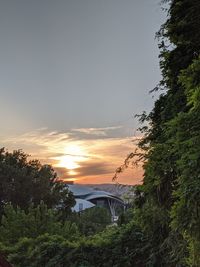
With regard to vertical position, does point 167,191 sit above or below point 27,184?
below

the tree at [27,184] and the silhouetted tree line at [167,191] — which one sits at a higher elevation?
the tree at [27,184]

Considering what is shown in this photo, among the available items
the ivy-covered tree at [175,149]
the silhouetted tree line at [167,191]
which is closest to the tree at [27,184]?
the silhouetted tree line at [167,191]

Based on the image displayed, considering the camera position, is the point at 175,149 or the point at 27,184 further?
the point at 27,184

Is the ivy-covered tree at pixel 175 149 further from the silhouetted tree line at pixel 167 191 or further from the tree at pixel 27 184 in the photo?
the tree at pixel 27 184

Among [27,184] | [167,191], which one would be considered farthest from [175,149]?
[27,184]

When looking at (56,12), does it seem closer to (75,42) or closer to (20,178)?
(75,42)

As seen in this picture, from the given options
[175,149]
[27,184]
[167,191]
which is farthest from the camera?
[27,184]

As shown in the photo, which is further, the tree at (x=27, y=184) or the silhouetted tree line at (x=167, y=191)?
the tree at (x=27, y=184)

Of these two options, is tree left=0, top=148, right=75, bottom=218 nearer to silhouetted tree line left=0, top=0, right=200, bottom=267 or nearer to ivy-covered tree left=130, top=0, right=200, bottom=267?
silhouetted tree line left=0, top=0, right=200, bottom=267

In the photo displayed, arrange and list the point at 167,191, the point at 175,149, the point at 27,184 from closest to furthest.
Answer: the point at 175,149 → the point at 167,191 → the point at 27,184

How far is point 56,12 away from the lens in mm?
14266

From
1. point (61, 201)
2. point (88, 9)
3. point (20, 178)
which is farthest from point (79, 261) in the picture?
point (61, 201)

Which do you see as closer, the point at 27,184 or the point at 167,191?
the point at 167,191

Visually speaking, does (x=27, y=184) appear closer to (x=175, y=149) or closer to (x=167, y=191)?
(x=167, y=191)
